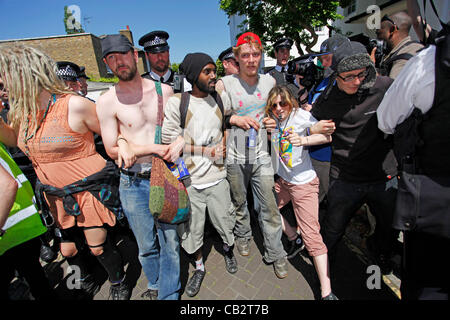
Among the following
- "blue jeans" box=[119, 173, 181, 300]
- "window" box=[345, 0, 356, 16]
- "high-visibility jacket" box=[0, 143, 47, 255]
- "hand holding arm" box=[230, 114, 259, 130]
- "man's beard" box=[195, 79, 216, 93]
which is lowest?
"blue jeans" box=[119, 173, 181, 300]

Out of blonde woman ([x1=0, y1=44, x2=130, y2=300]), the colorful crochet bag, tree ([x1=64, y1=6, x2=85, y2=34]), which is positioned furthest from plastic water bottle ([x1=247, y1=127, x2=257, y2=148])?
tree ([x1=64, y1=6, x2=85, y2=34])

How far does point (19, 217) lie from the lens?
1701mm

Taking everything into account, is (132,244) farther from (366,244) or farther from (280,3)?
(280,3)

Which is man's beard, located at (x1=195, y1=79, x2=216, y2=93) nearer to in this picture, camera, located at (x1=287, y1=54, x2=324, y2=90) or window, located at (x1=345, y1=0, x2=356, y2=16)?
camera, located at (x1=287, y1=54, x2=324, y2=90)

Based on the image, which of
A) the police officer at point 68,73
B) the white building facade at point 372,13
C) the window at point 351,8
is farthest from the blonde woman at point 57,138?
the window at point 351,8

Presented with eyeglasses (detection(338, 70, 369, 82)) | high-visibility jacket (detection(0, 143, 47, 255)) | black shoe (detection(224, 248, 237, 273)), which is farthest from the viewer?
black shoe (detection(224, 248, 237, 273))

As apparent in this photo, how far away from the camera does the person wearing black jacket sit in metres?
1.98

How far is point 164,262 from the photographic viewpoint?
236cm

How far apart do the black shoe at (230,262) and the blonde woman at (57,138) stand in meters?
1.44

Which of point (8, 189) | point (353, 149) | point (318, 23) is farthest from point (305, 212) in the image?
point (318, 23)

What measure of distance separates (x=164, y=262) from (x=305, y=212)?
1.68 metres

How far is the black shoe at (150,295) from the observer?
2.53 m

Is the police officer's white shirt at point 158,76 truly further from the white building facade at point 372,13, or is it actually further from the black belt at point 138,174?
the white building facade at point 372,13

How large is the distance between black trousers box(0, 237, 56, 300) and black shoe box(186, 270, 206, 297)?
138 cm
